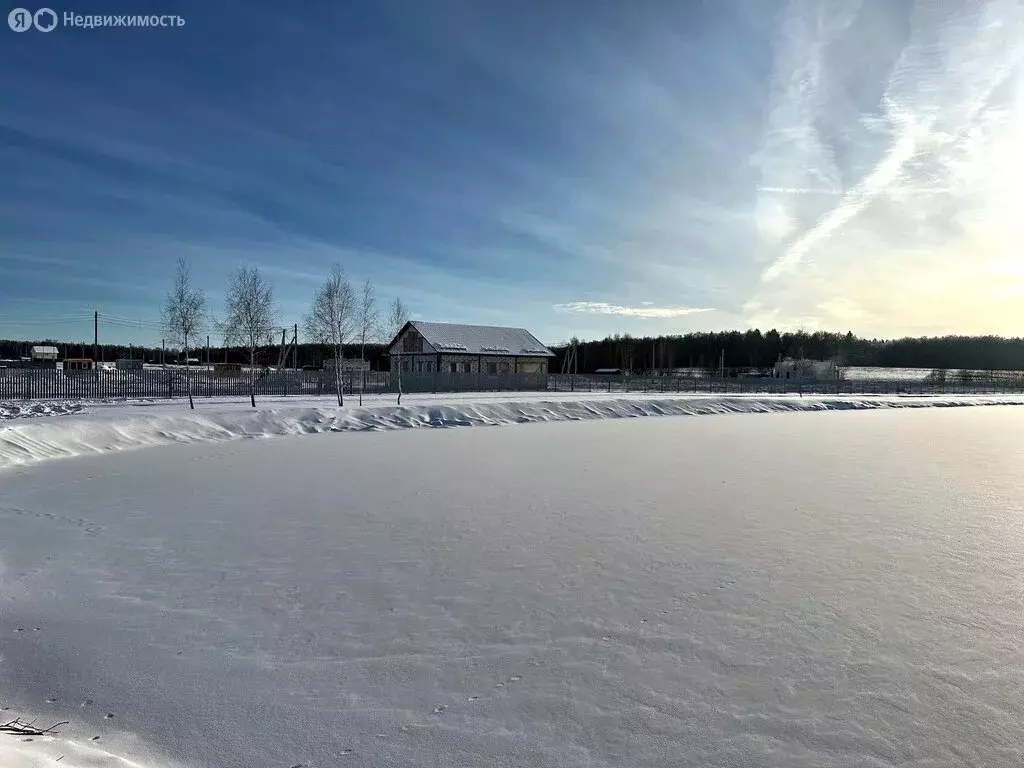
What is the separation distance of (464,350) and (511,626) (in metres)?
45.7

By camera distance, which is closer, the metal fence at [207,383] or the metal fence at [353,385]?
the metal fence at [207,383]

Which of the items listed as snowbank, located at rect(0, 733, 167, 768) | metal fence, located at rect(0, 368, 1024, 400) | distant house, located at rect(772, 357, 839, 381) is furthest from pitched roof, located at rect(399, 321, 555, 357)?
snowbank, located at rect(0, 733, 167, 768)

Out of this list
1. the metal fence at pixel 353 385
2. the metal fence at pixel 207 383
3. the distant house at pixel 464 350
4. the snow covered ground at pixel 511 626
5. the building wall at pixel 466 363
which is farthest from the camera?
the distant house at pixel 464 350

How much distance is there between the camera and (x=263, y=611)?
485 cm

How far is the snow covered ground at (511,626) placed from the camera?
3.22m

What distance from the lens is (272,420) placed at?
66.9 feet

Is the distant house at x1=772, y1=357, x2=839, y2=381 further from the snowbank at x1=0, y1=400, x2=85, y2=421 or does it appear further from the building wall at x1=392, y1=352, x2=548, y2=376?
the snowbank at x1=0, y1=400, x2=85, y2=421

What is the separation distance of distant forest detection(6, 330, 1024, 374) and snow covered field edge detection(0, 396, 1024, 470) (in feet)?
277

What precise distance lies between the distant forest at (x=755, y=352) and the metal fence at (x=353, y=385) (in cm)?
6294

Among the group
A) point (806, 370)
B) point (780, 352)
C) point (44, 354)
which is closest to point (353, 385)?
point (806, 370)

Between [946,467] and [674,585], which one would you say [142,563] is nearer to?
[674,585]

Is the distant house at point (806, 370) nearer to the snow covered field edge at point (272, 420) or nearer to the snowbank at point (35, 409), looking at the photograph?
the snow covered field edge at point (272, 420)

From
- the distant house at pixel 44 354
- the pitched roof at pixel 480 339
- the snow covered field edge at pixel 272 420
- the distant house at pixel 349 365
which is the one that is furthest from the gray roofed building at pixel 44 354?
the snow covered field edge at pixel 272 420

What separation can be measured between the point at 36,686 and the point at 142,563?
2.47 m
